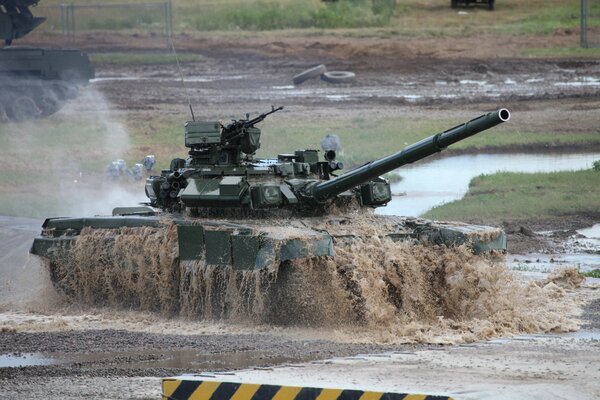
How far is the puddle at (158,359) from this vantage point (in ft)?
51.0

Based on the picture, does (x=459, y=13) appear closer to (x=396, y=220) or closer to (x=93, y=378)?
(x=396, y=220)

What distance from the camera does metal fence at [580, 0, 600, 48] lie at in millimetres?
43375

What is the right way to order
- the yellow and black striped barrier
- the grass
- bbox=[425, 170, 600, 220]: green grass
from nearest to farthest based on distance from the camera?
the yellow and black striped barrier → bbox=[425, 170, 600, 220]: green grass → the grass

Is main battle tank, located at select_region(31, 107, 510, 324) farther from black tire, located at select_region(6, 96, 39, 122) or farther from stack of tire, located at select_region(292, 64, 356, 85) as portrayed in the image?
stack of tire, located at select_region(292, 64, 356, 85)

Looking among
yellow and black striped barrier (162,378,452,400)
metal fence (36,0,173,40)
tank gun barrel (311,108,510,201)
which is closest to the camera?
yellow and black striped barrier (162,378,452,400)

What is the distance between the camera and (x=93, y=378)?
14.7m

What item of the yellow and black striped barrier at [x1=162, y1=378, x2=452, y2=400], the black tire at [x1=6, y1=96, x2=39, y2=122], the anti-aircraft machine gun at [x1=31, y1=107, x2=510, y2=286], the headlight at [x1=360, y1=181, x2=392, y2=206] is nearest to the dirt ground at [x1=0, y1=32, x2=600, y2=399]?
the anti-aircraft machine gun at [x1=31, y1=107, x2=510, y2=286]

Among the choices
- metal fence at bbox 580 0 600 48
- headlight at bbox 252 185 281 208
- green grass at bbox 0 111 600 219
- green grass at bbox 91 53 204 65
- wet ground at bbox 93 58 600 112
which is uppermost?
headlight at bbox 252 185 281 208

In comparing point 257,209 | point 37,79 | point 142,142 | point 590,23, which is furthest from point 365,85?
point 257,209

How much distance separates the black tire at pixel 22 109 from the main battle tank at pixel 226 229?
19.4m

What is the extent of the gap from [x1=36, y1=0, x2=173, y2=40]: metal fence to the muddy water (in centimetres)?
1672

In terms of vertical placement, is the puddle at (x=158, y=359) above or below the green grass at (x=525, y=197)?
above

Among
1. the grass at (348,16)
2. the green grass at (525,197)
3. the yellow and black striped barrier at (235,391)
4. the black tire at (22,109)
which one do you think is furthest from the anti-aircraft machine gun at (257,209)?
the grass at (348,16)

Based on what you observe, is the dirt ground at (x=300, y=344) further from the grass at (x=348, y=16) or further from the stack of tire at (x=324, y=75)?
the grass at (x=348, y=16)
